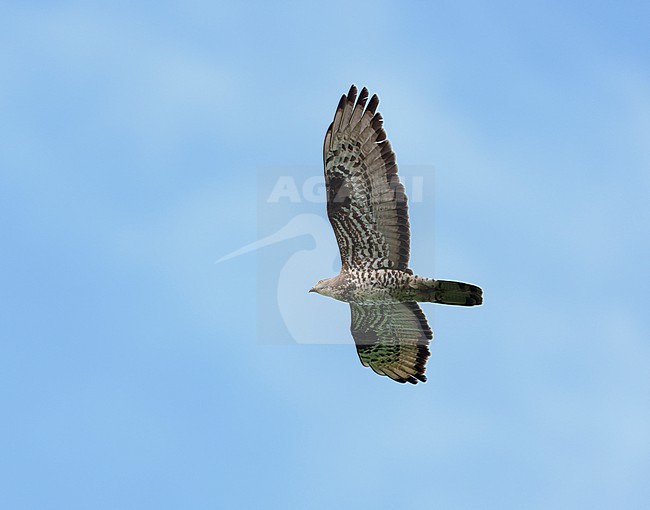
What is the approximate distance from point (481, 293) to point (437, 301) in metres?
0.72

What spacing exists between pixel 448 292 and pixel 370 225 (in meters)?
1.47

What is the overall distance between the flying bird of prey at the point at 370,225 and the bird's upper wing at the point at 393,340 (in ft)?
0.13

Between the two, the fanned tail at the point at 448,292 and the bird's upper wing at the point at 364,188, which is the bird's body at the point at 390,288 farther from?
the bird's upper wing at the point at 364,188

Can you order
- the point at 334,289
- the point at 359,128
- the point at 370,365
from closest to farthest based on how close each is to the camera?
1. the point at 359,128
2. the point at 334,289
3. the point at 370,365

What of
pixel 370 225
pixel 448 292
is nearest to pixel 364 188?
pixel 370 225

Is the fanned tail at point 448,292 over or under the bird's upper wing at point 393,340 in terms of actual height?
over

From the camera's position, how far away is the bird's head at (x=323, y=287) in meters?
15.6

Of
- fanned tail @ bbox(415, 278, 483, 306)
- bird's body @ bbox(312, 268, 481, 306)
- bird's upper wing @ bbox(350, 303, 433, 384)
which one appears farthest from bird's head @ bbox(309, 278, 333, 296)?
fanned tail @ bbox(415, 278, 483, 306)

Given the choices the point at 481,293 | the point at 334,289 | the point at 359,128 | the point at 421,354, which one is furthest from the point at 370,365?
the point at 359,128

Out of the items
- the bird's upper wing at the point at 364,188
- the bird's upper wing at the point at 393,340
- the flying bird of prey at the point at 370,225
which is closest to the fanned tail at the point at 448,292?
Answer: the flying bird of prey at the point at 370,225

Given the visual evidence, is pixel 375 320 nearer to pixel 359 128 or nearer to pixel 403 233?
pixel 403 233

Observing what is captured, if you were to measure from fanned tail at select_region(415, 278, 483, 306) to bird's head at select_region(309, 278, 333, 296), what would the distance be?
1.45 metres

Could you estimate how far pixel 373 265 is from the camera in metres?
15.2

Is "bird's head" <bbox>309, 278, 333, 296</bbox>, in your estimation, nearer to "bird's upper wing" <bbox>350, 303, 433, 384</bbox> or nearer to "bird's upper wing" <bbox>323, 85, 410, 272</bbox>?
"bird's upper wing" <bbox>350, 303, 433, 384</bbox>
